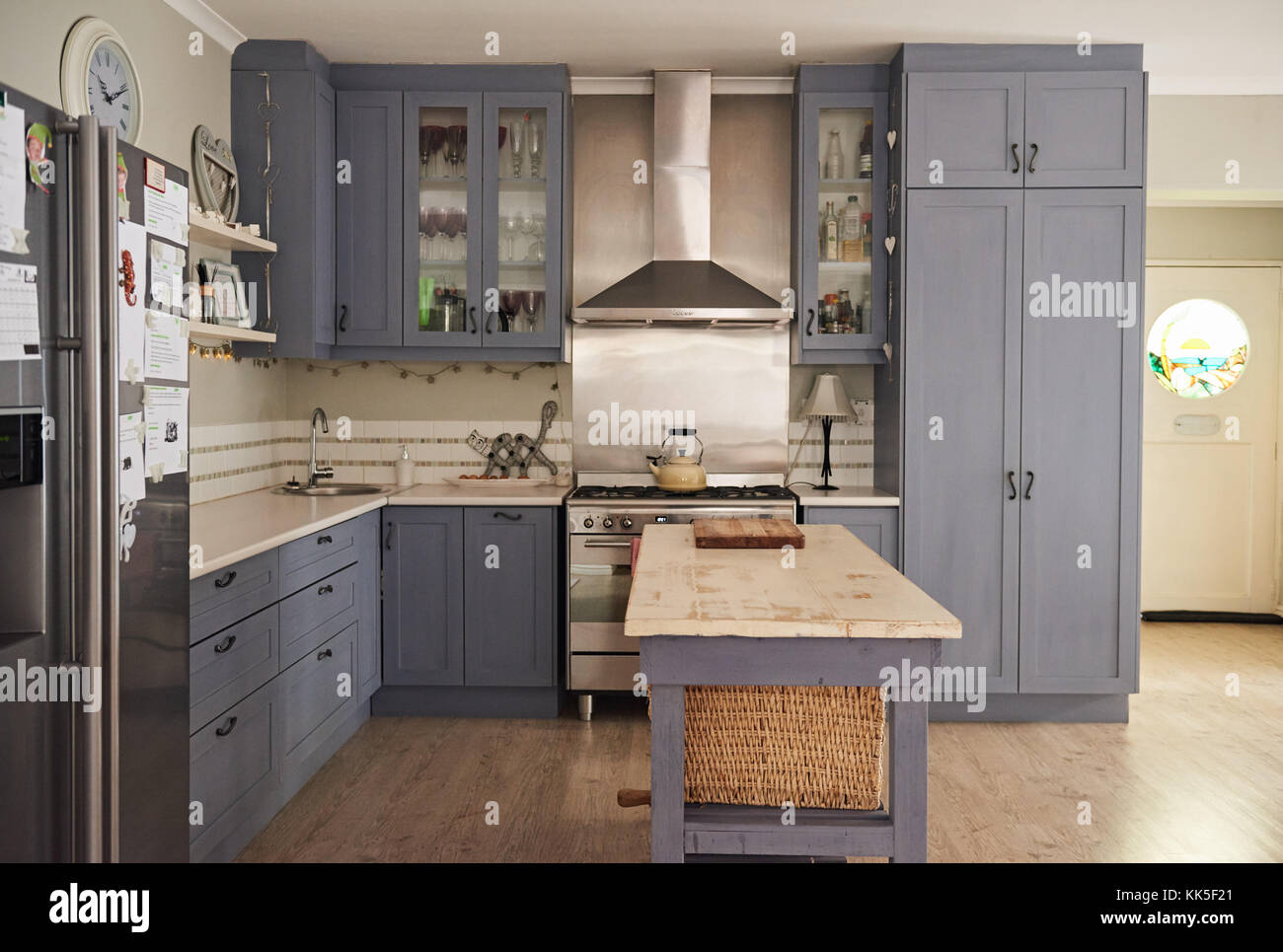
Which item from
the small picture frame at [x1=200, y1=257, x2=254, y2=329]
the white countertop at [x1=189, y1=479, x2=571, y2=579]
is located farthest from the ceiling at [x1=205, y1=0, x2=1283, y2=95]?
the white countertop at [x1=189, y1=479, x2=571, y2=579]

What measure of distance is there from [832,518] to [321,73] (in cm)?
281

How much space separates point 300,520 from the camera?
349 centimetres

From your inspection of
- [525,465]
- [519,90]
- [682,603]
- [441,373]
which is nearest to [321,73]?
[519,90]

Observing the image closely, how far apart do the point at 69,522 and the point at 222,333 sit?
1765mm

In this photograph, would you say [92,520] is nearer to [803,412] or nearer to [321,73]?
[321,73]

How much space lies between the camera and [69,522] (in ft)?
6.70

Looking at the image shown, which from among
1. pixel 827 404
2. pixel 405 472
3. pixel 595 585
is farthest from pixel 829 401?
pixel 405 472

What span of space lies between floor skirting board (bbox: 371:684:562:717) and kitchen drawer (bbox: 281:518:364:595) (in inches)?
29.0

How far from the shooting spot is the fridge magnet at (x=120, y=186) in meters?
2.10

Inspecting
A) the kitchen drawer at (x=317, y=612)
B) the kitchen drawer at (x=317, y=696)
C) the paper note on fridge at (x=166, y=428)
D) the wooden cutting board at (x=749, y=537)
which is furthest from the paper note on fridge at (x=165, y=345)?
the wooden cutting board at (x=749, y=537)

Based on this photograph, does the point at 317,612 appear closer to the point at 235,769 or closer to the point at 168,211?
the point at 235,769

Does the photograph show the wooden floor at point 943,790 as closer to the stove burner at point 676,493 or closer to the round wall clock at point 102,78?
the stove burner at point 676,493

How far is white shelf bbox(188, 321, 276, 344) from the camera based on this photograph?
352cm
